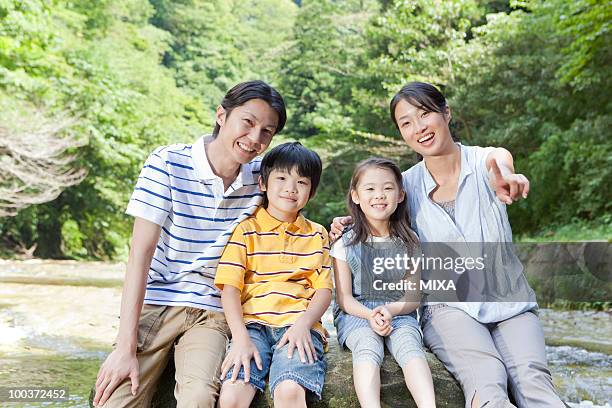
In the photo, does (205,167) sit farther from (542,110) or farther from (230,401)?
(542,110)

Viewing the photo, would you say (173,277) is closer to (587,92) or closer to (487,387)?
(487,387)

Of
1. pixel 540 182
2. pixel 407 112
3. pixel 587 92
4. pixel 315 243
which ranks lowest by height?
pixel 315 243

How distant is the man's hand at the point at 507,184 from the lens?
6.73ft

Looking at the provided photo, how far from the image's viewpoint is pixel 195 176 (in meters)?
2.21

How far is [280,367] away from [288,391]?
86 millimetres

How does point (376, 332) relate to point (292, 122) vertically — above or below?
below

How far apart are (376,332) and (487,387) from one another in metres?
0.37

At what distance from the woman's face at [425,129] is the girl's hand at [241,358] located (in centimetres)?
92

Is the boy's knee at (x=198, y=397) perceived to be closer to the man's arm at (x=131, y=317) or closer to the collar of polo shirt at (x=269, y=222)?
the man's arm at (x=131, y=317)

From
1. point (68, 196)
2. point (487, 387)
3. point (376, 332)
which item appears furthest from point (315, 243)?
point (68, 196)

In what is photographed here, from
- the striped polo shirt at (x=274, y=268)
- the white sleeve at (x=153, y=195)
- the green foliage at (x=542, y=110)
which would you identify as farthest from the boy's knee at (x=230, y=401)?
the green foliage at (x=542, y=110)

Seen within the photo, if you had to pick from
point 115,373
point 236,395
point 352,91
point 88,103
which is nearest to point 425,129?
point 236,395

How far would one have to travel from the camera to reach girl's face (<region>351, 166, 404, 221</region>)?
2234 mm

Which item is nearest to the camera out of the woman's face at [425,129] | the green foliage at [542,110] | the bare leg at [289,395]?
the bare leg at [289,395]
